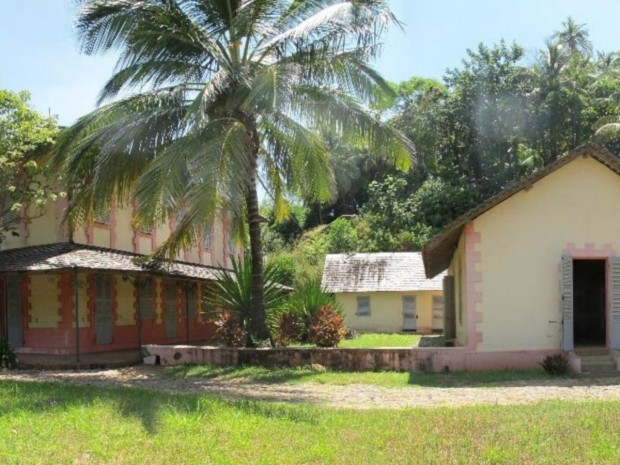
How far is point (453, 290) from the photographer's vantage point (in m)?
21.6

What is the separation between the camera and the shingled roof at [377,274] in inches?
1259

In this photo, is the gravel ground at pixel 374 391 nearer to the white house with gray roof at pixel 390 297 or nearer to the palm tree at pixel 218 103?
the palm tree at pixel 218 103

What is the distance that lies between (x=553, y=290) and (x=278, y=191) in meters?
7.57

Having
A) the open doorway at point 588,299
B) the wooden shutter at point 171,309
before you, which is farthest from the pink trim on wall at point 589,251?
the wooden shutter at point 171,309

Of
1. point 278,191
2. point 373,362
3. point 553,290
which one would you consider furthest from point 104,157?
point 553,290

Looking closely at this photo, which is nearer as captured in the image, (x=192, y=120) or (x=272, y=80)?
(x=272, y=80)

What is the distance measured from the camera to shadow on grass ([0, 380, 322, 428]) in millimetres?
9578

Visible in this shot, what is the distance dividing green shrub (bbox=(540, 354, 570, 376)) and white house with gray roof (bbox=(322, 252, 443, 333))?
1679cm

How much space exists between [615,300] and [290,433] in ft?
31.4

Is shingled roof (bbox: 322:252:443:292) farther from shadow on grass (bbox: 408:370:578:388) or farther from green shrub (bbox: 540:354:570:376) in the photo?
green shrub (bbox: 540:354:570:376)

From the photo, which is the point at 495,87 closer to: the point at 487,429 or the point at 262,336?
the point at 262,336

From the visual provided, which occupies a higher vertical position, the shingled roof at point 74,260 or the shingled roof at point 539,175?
the shingled roof at point 539,175

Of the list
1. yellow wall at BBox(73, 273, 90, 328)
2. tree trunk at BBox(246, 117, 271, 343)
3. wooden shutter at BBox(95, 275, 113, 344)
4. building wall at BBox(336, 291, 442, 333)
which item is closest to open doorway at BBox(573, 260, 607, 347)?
tree trunk at BBox(246, 117, 271, 343)

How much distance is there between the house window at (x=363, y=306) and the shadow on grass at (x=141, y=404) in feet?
68.9
